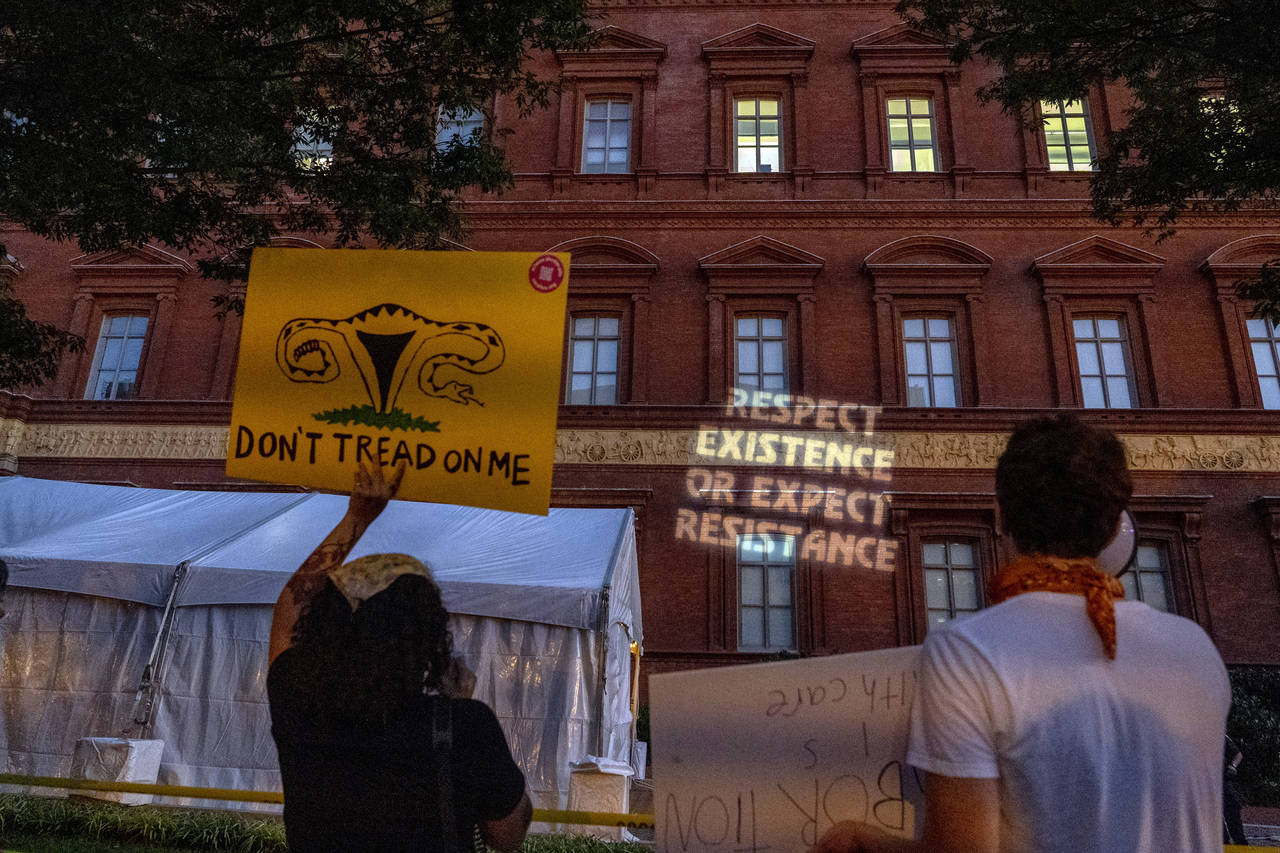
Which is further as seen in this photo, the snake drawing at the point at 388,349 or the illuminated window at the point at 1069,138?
the illuminated window at the point at 1069,138

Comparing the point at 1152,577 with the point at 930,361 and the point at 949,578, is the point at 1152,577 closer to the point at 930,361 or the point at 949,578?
the point at 949,578

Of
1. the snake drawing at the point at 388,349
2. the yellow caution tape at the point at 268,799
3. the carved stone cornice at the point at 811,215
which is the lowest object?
the yellow caution tape at the point at 268,799

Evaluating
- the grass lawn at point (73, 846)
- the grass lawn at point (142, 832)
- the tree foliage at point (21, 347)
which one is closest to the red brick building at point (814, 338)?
the tree foliage at point (21, 347)

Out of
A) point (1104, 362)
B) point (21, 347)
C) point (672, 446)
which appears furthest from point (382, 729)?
point (1104, 362)

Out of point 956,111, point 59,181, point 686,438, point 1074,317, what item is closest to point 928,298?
point 1074,317

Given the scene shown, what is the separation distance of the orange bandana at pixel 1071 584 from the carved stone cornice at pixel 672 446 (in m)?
13.0

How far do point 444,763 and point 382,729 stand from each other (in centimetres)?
18

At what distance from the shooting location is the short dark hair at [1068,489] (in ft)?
5.29

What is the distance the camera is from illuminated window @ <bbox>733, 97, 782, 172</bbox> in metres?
17.0

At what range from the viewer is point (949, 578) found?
14.2m

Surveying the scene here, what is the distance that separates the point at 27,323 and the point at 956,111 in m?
16.6

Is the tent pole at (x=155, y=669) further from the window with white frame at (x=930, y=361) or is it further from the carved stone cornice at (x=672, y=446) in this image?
the window with white frame at (x=930, y=361)

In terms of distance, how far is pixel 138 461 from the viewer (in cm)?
1518

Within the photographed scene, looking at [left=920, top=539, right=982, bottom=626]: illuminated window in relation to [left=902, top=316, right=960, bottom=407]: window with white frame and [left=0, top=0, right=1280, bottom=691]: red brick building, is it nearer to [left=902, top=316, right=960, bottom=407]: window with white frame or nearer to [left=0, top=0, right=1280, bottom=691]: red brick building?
[left=0, top=0, right=1280, bottom=691]: red brick building
